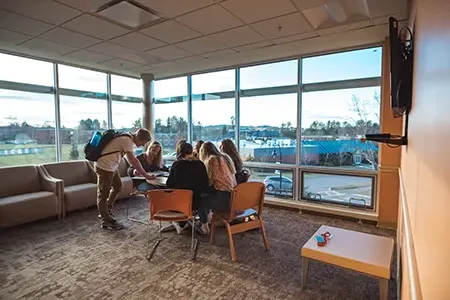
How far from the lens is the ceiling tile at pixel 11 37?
3.68 metres

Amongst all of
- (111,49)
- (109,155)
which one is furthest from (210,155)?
(111,49)

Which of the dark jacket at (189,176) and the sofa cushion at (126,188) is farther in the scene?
the sofa cushion at (126,188)

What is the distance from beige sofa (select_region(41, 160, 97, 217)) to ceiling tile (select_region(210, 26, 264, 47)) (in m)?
3.33

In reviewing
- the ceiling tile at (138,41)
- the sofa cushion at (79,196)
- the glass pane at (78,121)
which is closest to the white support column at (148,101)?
the glass pane at (78,121)

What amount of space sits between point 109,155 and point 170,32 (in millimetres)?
1903

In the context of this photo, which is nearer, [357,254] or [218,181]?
[357,254]

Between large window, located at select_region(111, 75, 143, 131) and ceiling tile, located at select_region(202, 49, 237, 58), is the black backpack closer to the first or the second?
ceiling tile, located at select_region(202, 49, 237, 58)

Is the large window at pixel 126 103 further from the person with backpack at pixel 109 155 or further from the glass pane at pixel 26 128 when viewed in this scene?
the person with backpack at pixel 109 155

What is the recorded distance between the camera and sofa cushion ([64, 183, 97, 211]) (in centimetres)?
442

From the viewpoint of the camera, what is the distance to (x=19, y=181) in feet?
14.1

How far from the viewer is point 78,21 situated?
130 inches

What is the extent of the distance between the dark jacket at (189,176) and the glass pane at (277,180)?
87.2 inches

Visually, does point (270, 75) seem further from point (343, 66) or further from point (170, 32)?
point (170, 32)

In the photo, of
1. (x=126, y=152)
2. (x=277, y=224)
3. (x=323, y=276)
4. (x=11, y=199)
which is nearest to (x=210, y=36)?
(x=126, y=152)
